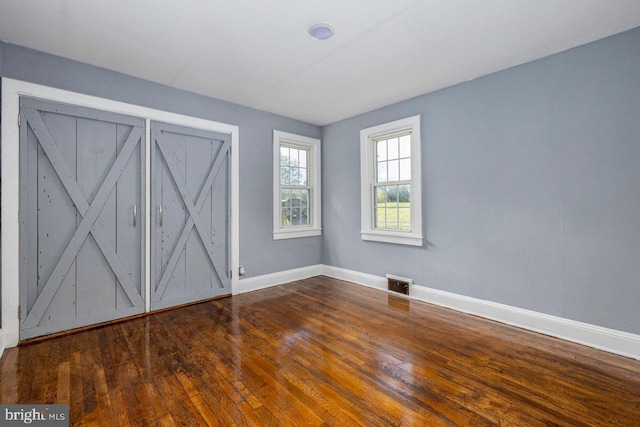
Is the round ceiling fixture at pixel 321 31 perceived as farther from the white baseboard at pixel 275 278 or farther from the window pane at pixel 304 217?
the white baseboard at pixel 275 278

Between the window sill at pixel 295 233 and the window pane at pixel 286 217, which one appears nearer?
the window sill at pixel 295 233

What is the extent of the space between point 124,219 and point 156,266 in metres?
0.63

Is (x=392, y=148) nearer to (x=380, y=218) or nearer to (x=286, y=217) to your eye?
(x=380, y=218)

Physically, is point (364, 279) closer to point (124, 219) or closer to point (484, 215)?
point (484, 215)

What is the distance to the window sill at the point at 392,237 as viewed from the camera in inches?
151

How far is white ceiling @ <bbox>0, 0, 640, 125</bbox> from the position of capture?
213cm

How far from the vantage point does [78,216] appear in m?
2.90

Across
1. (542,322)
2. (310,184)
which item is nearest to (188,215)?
(310,184)

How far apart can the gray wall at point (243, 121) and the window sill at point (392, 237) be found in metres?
1.08

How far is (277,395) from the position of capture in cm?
190

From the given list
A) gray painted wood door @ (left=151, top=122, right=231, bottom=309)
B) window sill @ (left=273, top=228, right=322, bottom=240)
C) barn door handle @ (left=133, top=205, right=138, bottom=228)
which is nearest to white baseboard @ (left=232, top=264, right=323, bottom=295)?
gray painted wood door @ (left=151, top=122, right=231, bottom=309)

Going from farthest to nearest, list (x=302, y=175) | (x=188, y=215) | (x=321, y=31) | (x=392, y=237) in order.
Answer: (x=302, y=175) → (x=392, y=237) → (x=188, y=215) → (x=321, y=31)

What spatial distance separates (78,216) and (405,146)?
385cm

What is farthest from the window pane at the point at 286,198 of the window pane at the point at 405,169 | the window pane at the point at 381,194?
the window pane at the point at 405,169
